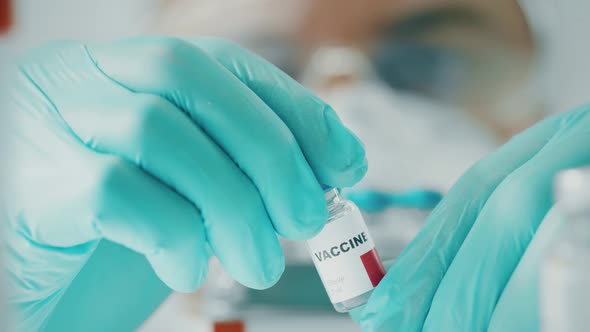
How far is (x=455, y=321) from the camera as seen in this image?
676 mm

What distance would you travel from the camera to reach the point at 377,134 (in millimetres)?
1965

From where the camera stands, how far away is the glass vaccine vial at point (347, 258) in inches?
27.7

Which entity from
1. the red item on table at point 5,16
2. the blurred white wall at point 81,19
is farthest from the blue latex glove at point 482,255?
the blurred white wall at point 81,19

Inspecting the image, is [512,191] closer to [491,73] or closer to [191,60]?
[191,60]

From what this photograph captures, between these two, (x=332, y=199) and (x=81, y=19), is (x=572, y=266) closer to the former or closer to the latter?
(x=332, y=199)

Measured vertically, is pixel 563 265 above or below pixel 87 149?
above

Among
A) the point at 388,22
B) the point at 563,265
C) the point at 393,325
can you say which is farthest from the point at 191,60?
the point at 388,22

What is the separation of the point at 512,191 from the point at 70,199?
0.48 meters

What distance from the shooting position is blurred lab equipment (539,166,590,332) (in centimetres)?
34

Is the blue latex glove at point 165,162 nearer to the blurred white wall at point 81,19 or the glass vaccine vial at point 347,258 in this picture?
the glass vaccine vial at point 347,258

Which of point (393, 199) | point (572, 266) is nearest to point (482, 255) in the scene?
point (572, 266)

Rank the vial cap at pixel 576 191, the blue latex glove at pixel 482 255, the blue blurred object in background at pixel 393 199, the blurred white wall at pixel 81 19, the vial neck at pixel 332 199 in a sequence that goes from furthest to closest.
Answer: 1. the blurred white wall at pixel 81 19
2. the blue blurred object in background at pixel 393 199
3. the vial neck at pixel 332 199
4. the blue latex glove at pixel 482 255
5. the vial cap at pixel 576 191

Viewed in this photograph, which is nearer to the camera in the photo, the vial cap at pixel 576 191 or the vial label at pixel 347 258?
the vial cap at pixel 576 191

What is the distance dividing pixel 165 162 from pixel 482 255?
0.36 m
